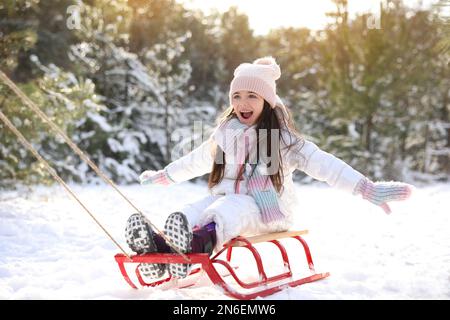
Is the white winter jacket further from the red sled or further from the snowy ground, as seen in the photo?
the snowy ground

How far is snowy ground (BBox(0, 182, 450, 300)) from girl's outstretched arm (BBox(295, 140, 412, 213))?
0.12 m

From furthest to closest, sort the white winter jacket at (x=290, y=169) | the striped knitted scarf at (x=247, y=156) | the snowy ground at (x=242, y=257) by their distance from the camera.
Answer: the striped knitted scarf at (x=247, y=156) → the white winter jacket at (x=290, y=169) → the snowy ground at (x=242, y=257)

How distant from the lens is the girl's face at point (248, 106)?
301 centimetres

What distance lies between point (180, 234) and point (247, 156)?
2.35 feet

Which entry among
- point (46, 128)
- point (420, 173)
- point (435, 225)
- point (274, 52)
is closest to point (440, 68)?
point (420, 173)

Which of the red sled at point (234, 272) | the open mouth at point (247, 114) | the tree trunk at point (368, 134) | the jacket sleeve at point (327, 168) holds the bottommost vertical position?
the tree trunk at point (368, 134)

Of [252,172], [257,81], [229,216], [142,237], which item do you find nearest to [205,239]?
[229,216]

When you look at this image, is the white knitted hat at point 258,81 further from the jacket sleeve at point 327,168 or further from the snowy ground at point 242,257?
the snowy ground at point 242,257

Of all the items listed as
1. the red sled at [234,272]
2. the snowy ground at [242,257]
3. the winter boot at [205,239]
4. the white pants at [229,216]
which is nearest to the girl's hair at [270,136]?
the white pants at [229,216]

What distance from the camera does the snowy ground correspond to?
265 centimetres

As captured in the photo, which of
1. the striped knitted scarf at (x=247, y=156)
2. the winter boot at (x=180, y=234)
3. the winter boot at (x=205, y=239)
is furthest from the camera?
the striped knitted scarf at (x=247, y=156)

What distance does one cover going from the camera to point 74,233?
4352 millimetres

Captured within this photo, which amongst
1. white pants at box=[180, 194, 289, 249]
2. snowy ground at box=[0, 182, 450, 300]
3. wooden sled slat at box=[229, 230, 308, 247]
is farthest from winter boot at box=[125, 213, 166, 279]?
wooden sled slat at box=[229, 230, 308, 247]

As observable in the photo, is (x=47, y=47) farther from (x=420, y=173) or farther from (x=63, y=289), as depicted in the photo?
(x=420, y=173)
